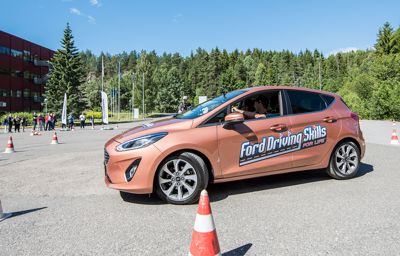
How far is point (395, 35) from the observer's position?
170 ft

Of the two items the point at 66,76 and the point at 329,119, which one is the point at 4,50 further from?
the point at 329,119

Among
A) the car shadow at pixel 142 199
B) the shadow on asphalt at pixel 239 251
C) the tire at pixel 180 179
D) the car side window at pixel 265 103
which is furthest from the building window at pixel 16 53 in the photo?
the shadow on asphalt at pixel 239 251

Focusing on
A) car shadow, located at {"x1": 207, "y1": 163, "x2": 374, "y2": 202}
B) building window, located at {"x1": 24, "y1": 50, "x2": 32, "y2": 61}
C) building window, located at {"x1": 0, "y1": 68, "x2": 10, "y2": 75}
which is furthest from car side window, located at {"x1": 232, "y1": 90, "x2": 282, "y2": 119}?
building window, located at {"x1": 24, "y1": 50, "x2": 32, "y2": 61}

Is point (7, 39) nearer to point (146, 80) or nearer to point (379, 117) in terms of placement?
point (146, 80)

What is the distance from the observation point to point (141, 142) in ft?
16.3

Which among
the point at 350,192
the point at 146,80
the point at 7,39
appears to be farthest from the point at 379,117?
the point at 146,80

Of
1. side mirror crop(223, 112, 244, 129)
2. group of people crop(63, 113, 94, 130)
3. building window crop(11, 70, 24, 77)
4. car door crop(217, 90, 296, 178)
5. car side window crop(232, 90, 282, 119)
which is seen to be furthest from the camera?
building window crop(11, 70, 24, 77)

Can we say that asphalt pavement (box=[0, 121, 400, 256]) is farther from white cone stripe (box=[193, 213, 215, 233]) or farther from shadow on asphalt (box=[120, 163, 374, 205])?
white cone stripe (box=[193, 213, 215, 233])

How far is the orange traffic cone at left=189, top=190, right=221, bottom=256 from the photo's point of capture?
9.88 ft

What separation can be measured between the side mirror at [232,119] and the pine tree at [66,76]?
43.6 meters

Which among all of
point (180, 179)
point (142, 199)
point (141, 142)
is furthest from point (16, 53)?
point (180, 179)

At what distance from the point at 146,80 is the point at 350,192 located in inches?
3253

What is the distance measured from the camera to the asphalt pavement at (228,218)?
11.5ft

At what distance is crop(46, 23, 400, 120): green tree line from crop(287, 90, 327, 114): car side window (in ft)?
4.71
